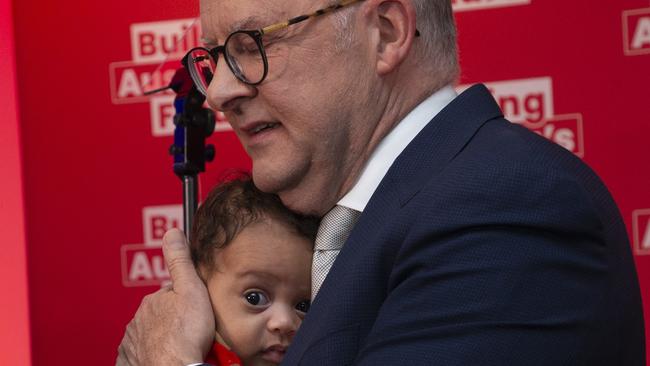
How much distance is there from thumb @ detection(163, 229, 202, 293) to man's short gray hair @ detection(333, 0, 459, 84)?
0.66 m

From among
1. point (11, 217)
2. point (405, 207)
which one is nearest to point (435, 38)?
point (405, 207)

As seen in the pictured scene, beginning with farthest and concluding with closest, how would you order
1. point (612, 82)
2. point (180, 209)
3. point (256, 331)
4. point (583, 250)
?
point (180, 209), point (612, 82), point (256, 331), point (583, 250)

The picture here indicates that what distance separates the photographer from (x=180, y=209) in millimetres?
4016

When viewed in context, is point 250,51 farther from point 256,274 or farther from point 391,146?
point 256,274

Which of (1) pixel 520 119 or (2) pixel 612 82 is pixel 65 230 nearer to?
(1) pixel 520 119

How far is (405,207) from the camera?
6.11ft

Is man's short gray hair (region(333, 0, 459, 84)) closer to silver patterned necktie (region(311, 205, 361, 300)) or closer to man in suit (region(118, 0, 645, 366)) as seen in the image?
man in suit (region(118, 0, 645, 366))

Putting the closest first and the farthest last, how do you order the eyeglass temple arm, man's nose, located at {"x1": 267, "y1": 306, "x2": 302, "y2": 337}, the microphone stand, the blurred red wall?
the eyeglass temple arm
man's nose, located at {"x1": 267, "y1": 306, "x2": 302, "y2": 337}
the microphone stand
the blurred red wall

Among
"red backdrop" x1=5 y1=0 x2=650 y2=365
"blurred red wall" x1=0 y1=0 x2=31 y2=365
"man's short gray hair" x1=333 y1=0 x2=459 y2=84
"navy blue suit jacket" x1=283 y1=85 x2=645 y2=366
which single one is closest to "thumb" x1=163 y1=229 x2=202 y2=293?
"navy blue suit jacket" x1=283 y1=85 x2=645 y2=366

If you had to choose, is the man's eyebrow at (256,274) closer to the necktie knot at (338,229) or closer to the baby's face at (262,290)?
the baby's face at (262,290)

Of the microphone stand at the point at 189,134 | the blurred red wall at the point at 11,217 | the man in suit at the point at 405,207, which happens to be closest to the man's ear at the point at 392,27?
the man in suit at the point at 405,207

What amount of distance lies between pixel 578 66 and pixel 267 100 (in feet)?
6.22

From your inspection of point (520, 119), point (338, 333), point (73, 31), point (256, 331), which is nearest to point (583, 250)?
point (338, 333)

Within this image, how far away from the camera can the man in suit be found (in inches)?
66.6
